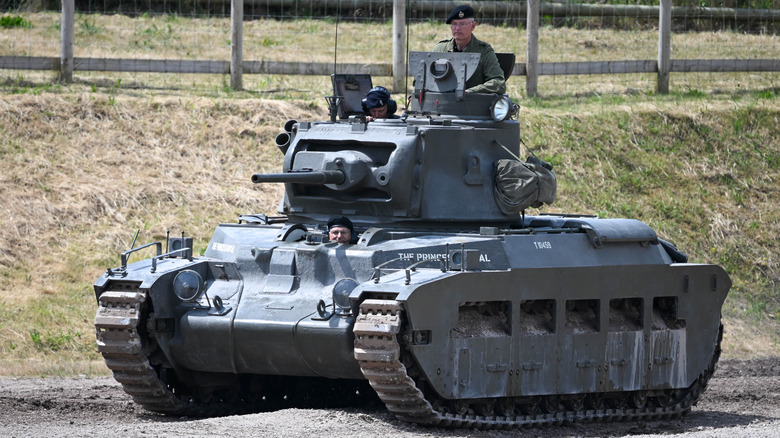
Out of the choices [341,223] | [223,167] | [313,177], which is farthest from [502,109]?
[223,167]

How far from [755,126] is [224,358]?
47.2ft

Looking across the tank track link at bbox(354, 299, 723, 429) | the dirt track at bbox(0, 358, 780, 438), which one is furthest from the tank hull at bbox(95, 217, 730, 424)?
the dirt track at bbox(0, 358, 780, 438)

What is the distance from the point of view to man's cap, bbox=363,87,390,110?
15.0 m

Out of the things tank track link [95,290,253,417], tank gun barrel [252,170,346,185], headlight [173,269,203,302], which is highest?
tank gun barrel [252,170,346,185]

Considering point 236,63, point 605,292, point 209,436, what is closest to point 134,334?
point 209,436

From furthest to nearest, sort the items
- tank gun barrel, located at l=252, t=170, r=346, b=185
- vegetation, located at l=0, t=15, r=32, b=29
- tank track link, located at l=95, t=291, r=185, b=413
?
1. vegetation, located at l=0, t=15, r=32, b=29
2. tank gun barrel, located at l=252, t=170, r=346, b=185
3. tank track link, located at l=95, t=291, r=185, b=413

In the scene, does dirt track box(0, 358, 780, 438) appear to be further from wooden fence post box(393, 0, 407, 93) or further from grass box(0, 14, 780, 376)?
wooden fence post box(393, 0, 407, 93)

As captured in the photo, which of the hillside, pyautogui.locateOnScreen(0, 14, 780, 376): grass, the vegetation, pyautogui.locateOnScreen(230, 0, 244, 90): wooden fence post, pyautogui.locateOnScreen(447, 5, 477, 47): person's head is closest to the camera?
pyautogui.locateOnScreen(447, 5, 477, 47): person's head

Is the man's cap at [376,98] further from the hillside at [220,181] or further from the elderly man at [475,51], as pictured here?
the hillside at [220,181]

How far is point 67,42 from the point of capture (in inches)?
882

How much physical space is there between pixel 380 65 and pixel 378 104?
8449 millimetres

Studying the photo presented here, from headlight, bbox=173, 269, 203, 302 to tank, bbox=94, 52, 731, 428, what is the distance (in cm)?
2

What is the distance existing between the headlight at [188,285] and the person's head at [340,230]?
4.50 ft

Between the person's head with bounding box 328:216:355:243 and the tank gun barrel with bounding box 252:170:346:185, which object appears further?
the tank gun barrel with bounding box 252:170:346:185
